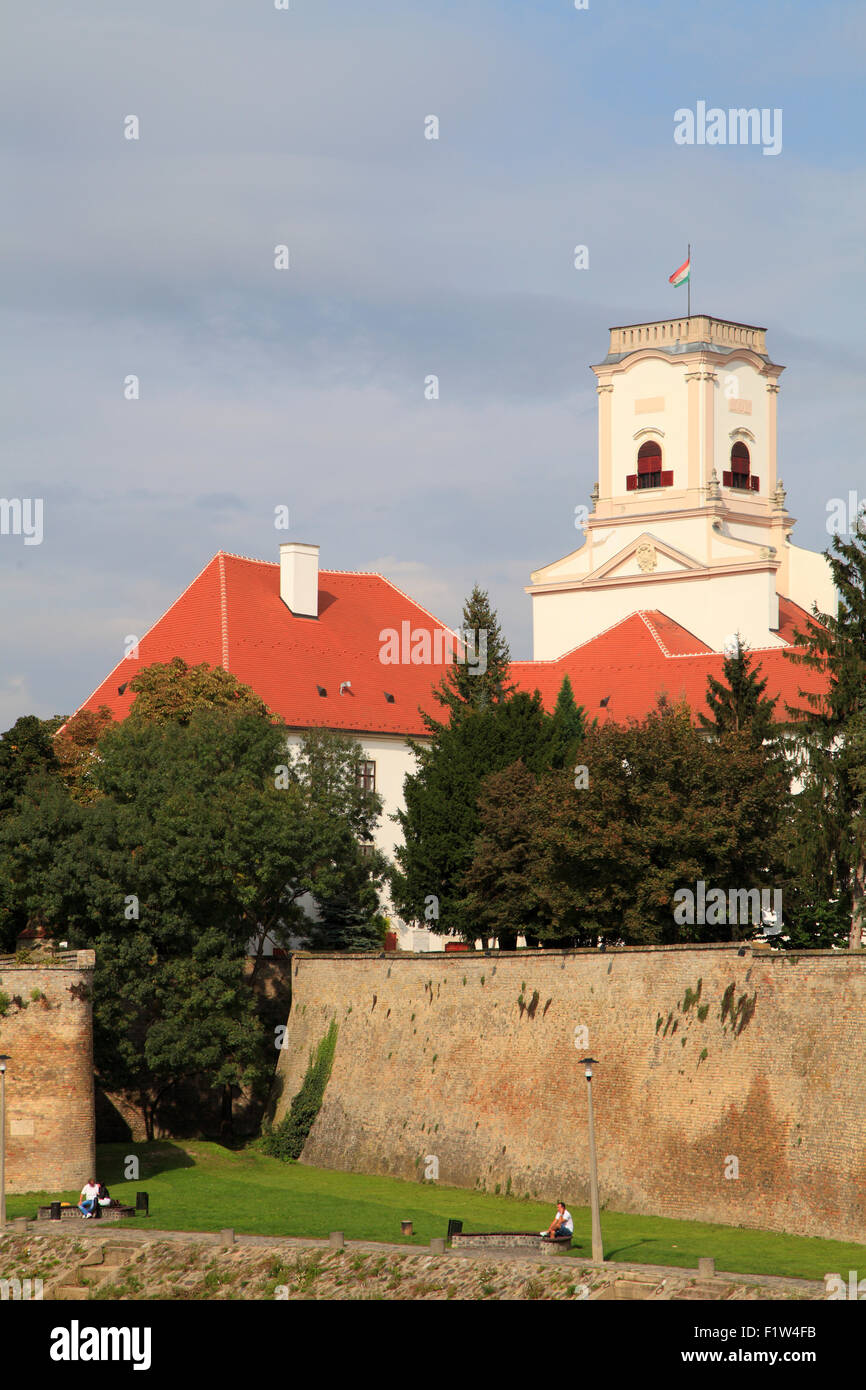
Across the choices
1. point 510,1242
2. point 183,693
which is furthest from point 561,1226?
point 183,693

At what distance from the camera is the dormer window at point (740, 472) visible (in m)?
84.5

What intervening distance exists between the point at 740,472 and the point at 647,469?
3.62 metres

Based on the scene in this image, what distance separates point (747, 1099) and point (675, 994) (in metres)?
3.31

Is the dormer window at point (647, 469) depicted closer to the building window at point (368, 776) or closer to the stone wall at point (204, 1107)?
the building window at point (368, 776)

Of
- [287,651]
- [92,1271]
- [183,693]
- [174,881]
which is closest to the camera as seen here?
[92,1271]

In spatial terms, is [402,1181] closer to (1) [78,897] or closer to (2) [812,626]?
(1) [78,897]

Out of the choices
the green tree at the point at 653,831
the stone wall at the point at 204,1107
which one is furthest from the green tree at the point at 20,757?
the green tree at the point at 653,831

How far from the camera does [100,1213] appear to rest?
42969 mm

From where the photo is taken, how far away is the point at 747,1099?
39375 millimetres

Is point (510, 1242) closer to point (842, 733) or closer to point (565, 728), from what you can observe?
point (842, 733)

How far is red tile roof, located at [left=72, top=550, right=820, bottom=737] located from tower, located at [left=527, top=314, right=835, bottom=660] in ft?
15.6

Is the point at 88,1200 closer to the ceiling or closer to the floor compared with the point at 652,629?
closer to the floor

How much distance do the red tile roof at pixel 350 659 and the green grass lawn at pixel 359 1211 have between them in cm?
2024

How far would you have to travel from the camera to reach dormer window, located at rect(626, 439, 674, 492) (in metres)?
84.6
